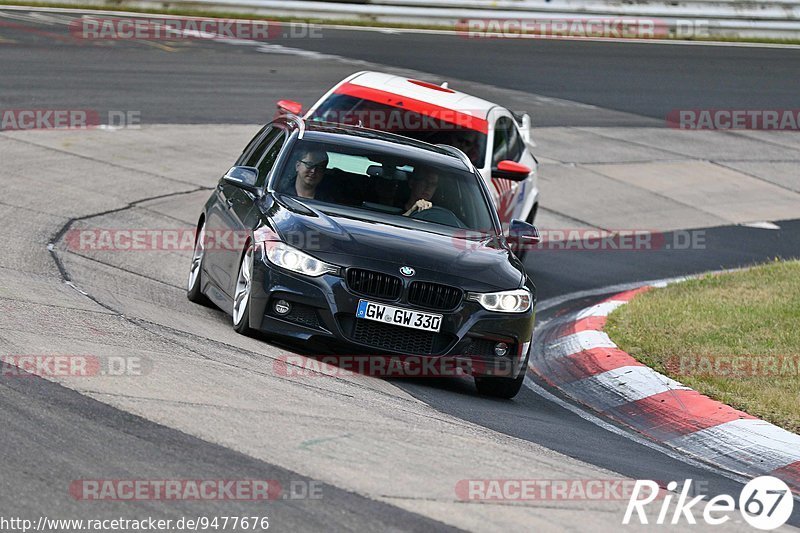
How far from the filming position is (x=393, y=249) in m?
8.39

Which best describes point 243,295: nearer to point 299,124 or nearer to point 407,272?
point 407,272

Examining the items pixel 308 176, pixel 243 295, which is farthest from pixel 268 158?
pixel 243 295

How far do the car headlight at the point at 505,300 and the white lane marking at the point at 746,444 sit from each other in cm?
123

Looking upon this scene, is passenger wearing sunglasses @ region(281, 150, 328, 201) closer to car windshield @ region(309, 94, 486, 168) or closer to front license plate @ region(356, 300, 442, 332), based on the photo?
front license plate @ region(356, 300, 442, 332)

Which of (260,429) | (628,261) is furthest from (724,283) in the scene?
(260,429)

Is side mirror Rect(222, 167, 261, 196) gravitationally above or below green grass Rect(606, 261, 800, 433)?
above

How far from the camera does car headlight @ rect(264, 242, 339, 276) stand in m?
8.23

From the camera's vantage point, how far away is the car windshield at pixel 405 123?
12.9 metres

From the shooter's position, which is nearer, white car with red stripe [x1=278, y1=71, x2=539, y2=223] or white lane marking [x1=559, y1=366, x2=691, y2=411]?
white lane marking [x1=559, y1=366, x2=691, y2=411]

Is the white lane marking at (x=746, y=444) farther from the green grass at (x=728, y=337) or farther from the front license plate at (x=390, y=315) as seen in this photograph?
the front license plate at (x=390, y=315)

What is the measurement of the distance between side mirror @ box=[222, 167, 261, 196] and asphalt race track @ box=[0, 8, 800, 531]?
3.11ft

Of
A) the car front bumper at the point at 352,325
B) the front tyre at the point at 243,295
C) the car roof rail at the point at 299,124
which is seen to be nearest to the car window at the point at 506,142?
the car roof rail at the point at 299,124

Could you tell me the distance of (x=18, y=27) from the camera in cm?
2500

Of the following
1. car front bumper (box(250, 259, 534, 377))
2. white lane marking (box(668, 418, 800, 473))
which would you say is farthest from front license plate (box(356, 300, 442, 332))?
white lane marking (box(668, 418, 800, 473))
